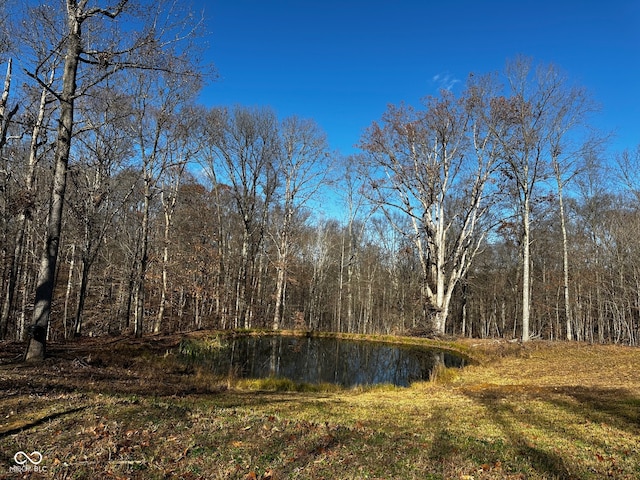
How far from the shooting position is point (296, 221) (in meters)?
27.5

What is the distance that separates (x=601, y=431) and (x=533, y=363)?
8.97m

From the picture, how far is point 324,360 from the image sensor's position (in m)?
16.2

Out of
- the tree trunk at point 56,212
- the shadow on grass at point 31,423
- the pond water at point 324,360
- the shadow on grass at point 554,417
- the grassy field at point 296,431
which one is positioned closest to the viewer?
the grassy field at point 296,431

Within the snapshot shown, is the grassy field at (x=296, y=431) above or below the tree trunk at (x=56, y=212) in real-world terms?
below

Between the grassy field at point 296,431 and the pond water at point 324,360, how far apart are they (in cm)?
484

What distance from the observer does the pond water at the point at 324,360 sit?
41.9 ft

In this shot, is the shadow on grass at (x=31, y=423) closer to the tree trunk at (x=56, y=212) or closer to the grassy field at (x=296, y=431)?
the grassy field at (x=296, y=431)

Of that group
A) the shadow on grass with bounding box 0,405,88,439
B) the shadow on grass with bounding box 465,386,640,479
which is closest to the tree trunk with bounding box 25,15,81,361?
the shadow on grass with bounding box 0,405,88,439

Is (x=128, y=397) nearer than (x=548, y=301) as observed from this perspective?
Yes

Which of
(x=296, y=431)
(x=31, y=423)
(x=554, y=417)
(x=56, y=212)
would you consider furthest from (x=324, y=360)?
(x=31, y=423)

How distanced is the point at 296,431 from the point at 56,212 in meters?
6.76


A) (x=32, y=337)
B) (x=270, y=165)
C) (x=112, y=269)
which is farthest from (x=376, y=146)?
(x=32, y=337)

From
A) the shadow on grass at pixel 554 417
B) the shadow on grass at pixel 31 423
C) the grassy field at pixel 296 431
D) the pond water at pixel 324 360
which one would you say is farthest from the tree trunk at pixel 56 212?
the shadow on grass at pixel 554 417

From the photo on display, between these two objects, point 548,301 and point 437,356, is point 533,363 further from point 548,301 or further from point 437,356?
point 548,301
